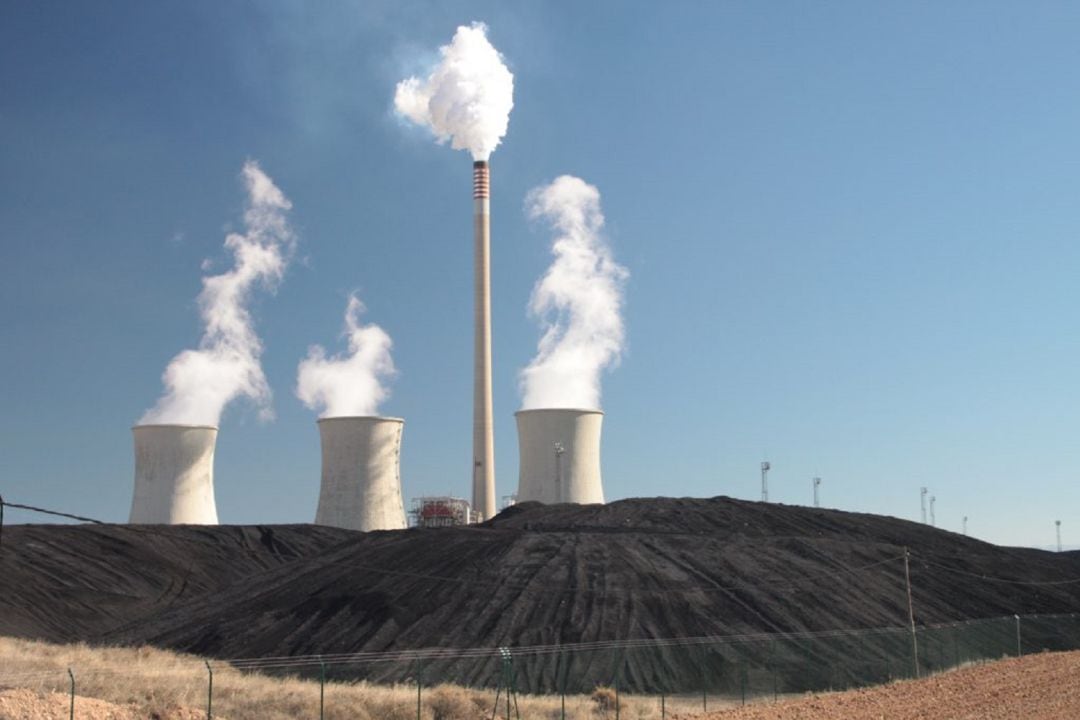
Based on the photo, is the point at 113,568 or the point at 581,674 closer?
the point at 581,674

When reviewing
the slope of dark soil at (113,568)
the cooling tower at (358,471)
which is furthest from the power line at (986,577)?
the slope of dark soil at (113,568)

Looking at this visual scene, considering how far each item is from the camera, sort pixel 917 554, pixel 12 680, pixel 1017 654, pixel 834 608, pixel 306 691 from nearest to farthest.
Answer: pixel 12 680, pixel 306 691, pixel 1017 654, pixel 834 608, pixel 917 554

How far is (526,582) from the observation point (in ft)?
117

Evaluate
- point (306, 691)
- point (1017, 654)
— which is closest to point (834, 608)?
point (1017, 654)

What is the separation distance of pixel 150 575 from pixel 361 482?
1025 cm

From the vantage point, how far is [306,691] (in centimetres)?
2145

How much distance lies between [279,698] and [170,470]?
31482mm

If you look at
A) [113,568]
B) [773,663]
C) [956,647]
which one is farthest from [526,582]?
[113,568]

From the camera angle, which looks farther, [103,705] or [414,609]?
[414,609]

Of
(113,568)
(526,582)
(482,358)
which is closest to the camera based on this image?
(526,582)

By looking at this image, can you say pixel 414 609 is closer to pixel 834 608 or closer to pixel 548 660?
pixel 548 660

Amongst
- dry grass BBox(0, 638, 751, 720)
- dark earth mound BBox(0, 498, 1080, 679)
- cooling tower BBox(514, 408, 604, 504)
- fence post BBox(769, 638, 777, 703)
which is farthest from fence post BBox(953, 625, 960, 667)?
cooling tower BBox(514, 408, 604, 504)

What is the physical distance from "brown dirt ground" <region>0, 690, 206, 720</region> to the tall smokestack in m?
42.5

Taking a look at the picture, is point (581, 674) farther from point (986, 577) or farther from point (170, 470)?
point (170, 470)
